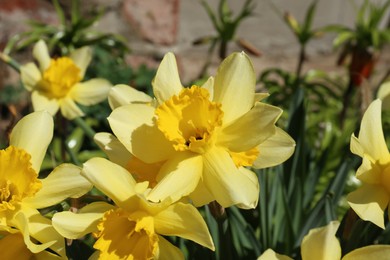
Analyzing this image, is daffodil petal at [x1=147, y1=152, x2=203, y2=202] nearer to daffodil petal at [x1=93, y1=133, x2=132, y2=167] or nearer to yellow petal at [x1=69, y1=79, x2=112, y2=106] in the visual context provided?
daffodil petal at [x1=93, y1=133, x2=132, y2=167]

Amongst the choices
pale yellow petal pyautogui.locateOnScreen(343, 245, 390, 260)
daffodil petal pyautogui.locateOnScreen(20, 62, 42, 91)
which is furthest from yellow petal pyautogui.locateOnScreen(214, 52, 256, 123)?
daffodil petal pyautogui.locateOnScreen(20, 62, 42, 91)

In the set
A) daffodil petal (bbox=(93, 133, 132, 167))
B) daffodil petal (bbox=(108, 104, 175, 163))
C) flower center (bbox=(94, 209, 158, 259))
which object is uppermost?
daffodil petal (bbox=(108, 104, 175, 163))

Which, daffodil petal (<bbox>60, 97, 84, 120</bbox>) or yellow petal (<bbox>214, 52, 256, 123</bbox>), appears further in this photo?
daffodil petal (<bbox>60, 97, 84, 120</bbox>)

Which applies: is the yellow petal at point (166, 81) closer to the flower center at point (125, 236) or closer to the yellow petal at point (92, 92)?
the flower center at point (125, 236)

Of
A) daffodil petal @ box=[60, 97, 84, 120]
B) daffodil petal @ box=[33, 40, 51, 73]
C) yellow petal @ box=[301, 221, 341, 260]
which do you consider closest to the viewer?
yellow petal @ box=[301, 221, 341, 260]

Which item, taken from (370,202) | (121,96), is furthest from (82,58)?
(370,202)

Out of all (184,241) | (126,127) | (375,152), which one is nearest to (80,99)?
(184,241)

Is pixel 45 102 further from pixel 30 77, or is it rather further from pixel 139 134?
pixel 139 134

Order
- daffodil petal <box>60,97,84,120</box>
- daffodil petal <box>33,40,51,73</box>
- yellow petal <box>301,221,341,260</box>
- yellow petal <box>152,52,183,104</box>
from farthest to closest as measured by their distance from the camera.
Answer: daffodil petal <box>33,40,51,73</box> < daffodil petal <box>60,97,84,120</box> < yellow petal <box>152,52,183,104</box> < yellow petal <box>301,221,341,260</box>
